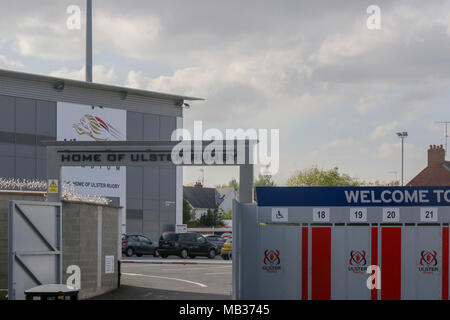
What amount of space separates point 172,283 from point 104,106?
112 ft

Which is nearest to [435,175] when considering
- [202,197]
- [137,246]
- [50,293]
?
[137,246]

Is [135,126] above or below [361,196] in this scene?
above

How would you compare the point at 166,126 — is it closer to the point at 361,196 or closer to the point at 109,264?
the point at 109,264

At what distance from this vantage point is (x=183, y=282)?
2520 centimetres

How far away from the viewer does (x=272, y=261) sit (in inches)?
655

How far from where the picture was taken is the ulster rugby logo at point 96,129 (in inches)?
2184

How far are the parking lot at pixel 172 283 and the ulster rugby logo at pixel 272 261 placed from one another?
3.92 m

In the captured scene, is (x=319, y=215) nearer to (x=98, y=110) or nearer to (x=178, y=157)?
(x=178, y=157)

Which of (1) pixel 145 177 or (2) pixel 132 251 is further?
(1) pixel 145 177

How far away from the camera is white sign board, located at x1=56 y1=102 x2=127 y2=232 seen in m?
54.1

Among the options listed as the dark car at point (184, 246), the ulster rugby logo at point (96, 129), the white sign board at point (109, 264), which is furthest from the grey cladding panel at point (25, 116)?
the white sign board at point (109, 264)

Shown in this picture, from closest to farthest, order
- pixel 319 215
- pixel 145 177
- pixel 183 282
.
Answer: pixel 319 215, pixel 183 282, pixel 145 177
